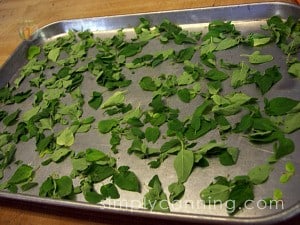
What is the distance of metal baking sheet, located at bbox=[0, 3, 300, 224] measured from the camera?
0.46m

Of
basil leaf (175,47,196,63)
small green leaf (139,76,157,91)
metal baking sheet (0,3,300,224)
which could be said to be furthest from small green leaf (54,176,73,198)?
basil leaf (175,47,196,63)

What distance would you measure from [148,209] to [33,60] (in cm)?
60

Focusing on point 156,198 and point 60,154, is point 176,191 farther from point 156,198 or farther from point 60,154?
point 60,154

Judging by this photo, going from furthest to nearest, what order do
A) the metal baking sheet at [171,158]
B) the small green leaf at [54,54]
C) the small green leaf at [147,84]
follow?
the small green leaf at [54,54] → the small green leaf at [147,84] → the metal baking sheet at [171,158]

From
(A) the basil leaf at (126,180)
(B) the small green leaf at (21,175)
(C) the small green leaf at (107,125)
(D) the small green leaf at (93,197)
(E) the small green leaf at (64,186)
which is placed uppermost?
(C) the small green leaf at (107,125)

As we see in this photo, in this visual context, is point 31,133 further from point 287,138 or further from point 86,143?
point 287,138

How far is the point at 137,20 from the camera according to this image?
2.83 ft

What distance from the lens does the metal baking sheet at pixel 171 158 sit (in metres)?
0.46

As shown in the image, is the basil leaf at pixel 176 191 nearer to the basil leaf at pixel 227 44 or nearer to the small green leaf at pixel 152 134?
the small green leaf at pixel 152 134

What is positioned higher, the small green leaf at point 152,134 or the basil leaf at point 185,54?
the basil leaf at point 185,54

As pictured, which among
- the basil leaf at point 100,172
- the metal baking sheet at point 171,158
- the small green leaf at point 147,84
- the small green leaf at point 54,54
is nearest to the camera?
the metal baking sheet at point 171,158

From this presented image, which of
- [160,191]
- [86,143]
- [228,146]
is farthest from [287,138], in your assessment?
[86,143]

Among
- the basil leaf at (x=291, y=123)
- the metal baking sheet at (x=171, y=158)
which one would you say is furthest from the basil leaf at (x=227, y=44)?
the basil leaf at (x=291, y=123)

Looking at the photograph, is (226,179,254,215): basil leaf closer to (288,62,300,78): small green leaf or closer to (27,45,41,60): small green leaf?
(288,62,300,78): small green leaf
